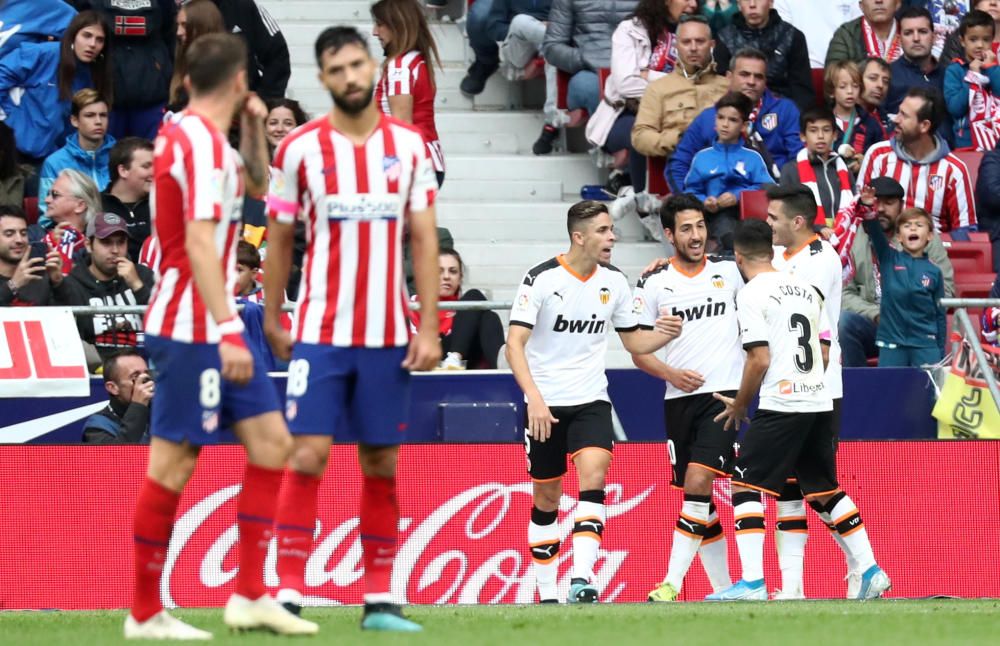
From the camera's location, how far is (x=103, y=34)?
1378 cm

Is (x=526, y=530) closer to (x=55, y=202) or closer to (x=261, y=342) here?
(x=261, y=342)

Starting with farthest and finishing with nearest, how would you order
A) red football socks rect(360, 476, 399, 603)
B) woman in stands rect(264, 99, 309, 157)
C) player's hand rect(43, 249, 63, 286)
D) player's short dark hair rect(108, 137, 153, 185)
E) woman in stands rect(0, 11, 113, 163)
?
woman in stands rect(0, 11, 113, 163) → woman in stands rect(264, 99, 309, 157) → player's short dark hair rect(108, 137, 153, 185) → player's hand rect(43, 249, 63, 286) → red football socks rect(360, 476, 399, 603)

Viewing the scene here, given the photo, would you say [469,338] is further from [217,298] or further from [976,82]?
[976,82]

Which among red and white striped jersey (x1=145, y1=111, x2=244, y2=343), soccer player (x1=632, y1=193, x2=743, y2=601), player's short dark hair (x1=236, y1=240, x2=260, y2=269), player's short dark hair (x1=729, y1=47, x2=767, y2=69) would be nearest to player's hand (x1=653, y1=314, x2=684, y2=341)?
soccer player (x1=632, y1=193, x2=743, y2=601)

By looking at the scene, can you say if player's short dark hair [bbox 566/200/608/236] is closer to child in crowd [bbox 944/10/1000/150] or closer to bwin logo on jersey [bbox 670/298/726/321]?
bwin logo on jersey [bbox 670/298/726/321]

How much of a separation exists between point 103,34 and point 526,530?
540 cm

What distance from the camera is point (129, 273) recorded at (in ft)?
37.9

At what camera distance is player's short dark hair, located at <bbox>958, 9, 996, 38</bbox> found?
1538 cm

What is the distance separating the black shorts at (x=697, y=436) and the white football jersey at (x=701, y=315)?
0.22ft

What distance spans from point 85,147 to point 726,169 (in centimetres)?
483

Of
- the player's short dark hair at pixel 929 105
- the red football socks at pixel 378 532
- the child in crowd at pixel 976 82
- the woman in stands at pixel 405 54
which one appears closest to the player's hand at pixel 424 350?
the red football socks at pixel 378 532

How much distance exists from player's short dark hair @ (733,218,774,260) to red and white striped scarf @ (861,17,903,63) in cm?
631

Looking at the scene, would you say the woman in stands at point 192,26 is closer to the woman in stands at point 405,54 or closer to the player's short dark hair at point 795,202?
the woman in stands at point 405,54

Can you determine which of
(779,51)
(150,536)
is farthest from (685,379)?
(779,51)
